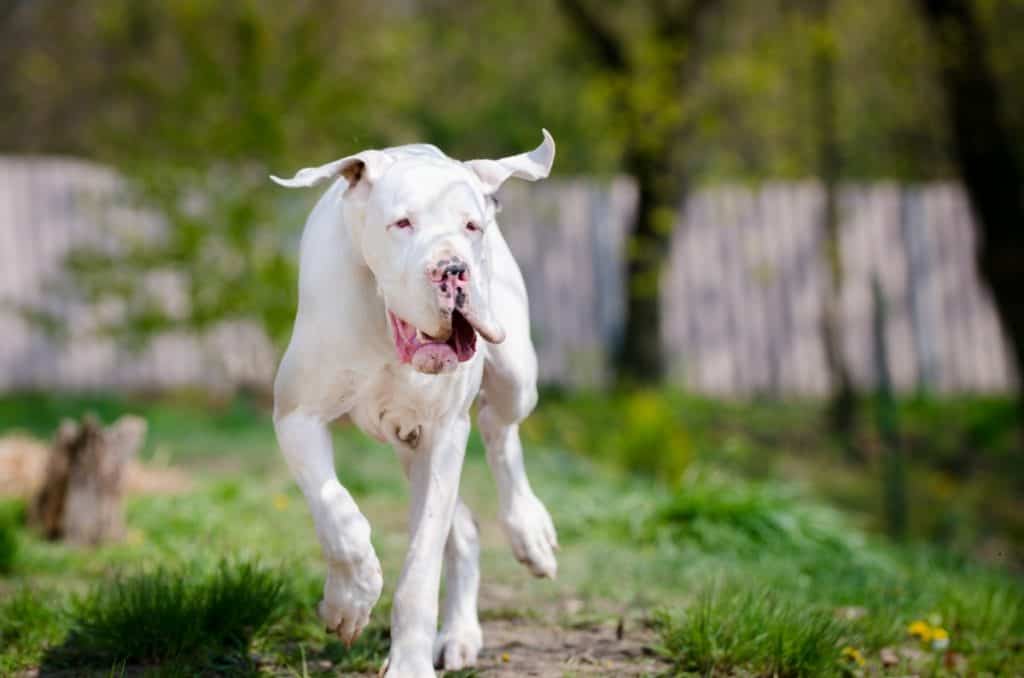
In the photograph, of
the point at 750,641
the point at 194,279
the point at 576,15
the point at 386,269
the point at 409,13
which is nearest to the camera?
the point at 386,269

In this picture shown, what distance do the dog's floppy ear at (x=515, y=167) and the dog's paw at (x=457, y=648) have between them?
1.31 m

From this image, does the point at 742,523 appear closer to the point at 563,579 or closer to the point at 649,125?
the point at 563,579

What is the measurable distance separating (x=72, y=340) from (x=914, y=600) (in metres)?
8.72

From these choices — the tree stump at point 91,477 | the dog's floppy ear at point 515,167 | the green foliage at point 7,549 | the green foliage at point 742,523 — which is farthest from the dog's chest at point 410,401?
the green foliage at point 742,523

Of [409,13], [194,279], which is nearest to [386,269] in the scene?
[194,279]

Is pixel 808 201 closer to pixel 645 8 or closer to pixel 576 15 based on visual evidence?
pixel 645 8

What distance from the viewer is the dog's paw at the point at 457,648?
3381 millimetres

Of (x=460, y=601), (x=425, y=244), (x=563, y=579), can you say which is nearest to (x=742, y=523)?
(x=563, y=579)

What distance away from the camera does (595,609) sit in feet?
13.8

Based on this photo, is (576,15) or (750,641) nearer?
(750,641)

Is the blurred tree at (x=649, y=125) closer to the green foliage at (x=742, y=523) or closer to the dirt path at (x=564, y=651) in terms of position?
the green foliage at (x=742, y=523)

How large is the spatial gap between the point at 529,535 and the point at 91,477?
2684 mm

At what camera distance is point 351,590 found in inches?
115

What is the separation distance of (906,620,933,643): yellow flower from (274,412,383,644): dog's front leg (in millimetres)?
1967
